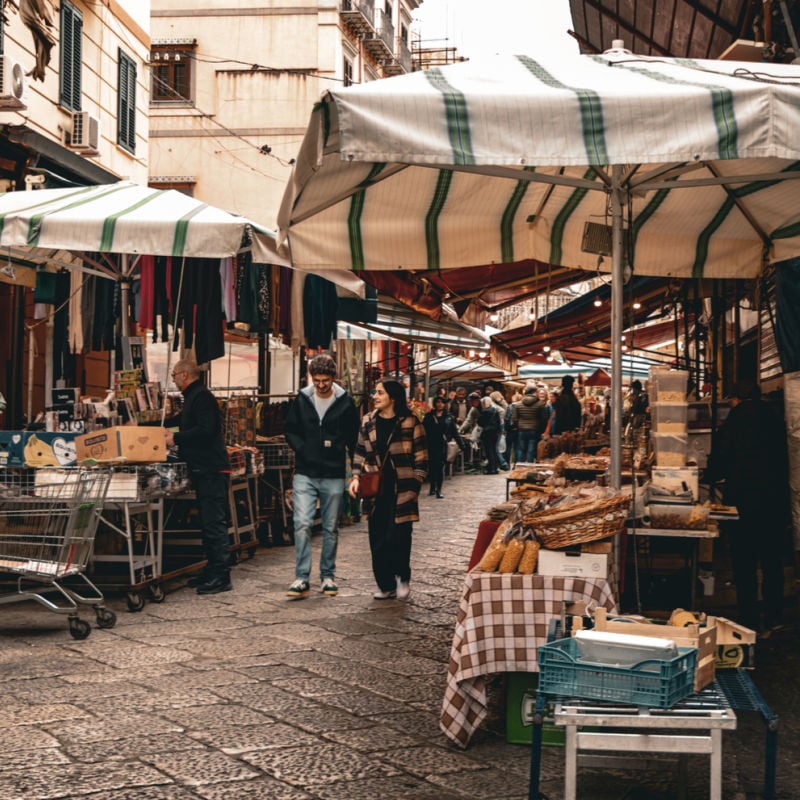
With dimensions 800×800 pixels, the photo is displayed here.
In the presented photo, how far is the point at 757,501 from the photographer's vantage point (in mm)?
7477

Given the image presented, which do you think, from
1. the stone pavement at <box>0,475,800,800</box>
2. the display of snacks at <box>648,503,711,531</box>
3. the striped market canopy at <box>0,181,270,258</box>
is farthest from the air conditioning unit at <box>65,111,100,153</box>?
the display of snacks at <box>648,503,711,531</box>

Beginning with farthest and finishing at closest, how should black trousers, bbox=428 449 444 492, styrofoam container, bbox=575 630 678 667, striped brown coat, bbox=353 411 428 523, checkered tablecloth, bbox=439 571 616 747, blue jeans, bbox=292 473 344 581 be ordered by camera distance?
1. black trousers, bbox=428 449 444 492
2. blue jeans, bbox=292 473 344 581
3. striped brown coat, bbox=353 411 428 523
4. checkered tablecloth, bbox=439 571 616 747
5. styrofoam container, bbox=575 630 678 667

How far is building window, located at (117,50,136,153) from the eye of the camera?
16422mm

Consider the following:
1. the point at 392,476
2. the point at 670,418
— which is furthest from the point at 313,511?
the point at 670,418

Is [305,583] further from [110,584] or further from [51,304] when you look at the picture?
[51,304]

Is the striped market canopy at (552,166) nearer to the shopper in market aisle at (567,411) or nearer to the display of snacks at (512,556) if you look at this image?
the display of snacks at (512,556)

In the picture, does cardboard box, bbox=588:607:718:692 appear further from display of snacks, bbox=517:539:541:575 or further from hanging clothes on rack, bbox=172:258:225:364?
hanging clothes on rack, bbox=172:258:225:364

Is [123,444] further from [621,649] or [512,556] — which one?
[621,649]

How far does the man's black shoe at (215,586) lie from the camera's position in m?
8.95

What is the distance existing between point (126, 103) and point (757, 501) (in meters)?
12.3

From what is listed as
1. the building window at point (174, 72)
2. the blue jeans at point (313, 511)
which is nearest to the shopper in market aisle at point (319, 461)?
the blue jeans at point (313, 511)

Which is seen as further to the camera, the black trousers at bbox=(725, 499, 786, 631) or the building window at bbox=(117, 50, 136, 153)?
the building window at bbox=(117, 50, 136, 153)

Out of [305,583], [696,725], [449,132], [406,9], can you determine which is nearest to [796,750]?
[696,725]

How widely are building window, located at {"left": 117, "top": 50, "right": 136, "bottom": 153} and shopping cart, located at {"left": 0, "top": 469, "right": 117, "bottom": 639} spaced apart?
9.87 meters
